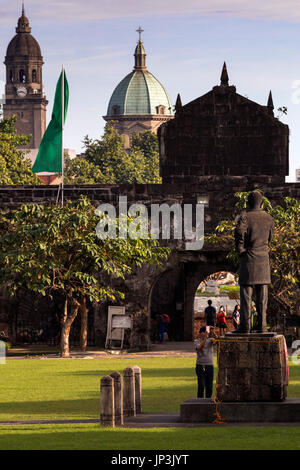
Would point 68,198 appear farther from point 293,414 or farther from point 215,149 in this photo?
point 293,414

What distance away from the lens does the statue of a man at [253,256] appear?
18.8 metres

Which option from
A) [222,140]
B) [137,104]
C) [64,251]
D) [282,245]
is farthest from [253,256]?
[137,104]

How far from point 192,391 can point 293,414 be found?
6588mm

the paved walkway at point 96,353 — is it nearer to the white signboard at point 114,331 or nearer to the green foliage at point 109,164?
the white signboard at point 114,331

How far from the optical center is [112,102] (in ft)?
591

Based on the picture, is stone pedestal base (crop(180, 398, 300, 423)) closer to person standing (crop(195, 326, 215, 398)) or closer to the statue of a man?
the statue of a man

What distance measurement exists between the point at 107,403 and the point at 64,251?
17170 mm

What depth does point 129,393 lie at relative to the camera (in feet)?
63.2

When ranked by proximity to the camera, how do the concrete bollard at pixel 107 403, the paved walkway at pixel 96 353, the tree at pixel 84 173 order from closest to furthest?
the concrete bollard at pixel 107 403, the paved walkway at pixel 96 353, the tree at pixel 84 173

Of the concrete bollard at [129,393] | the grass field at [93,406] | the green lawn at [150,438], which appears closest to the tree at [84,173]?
the grass field at [93,406]

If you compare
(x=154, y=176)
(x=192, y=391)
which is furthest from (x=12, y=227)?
(x=154, y=176)

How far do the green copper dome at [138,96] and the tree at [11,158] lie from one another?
10995 cm

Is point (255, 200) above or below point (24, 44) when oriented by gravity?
below

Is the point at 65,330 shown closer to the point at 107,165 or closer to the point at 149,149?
the point at 107,165
